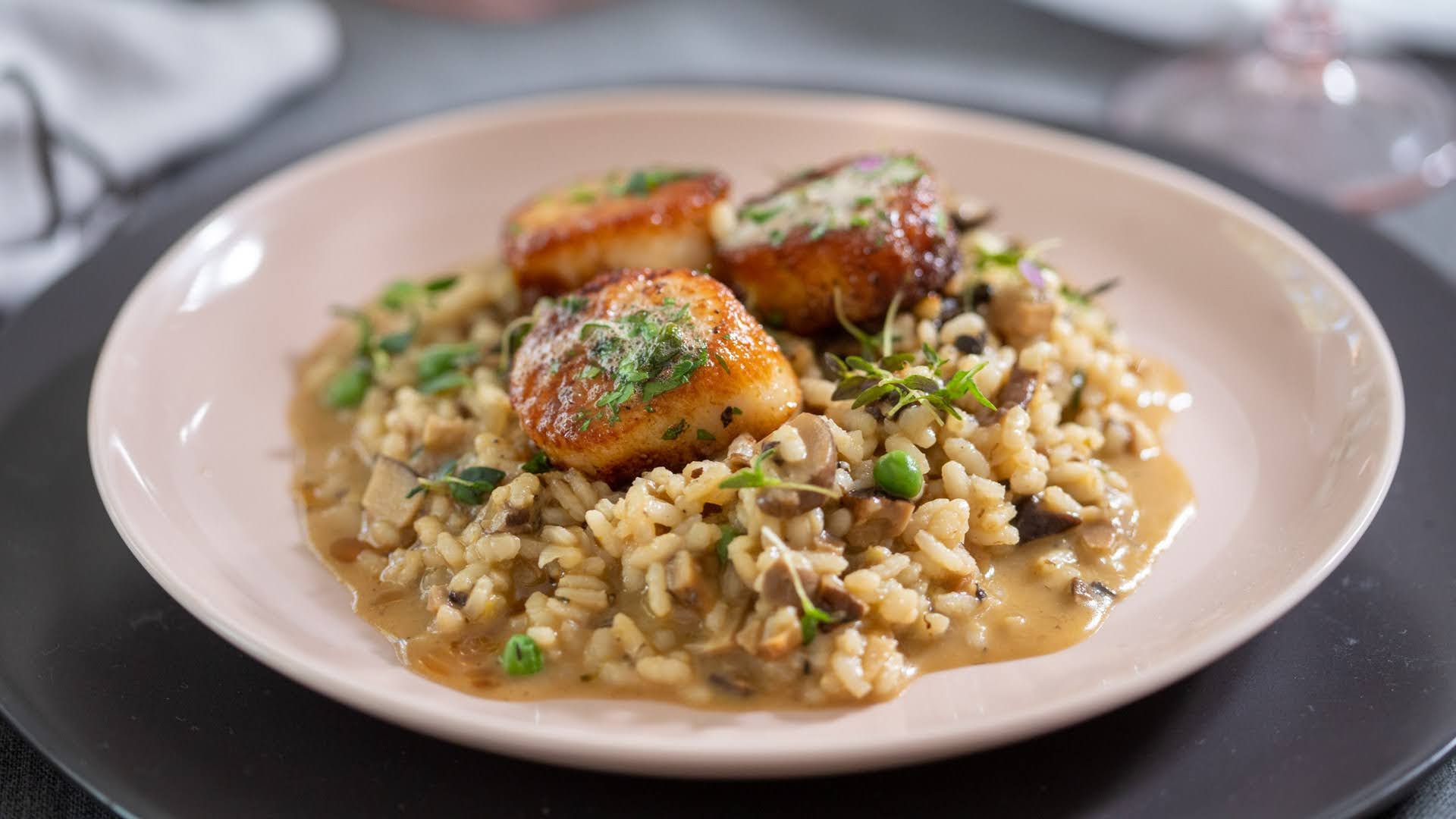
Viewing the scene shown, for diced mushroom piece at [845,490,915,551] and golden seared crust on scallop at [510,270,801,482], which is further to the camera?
golden seared crust on scallop at [510,270,801,482]

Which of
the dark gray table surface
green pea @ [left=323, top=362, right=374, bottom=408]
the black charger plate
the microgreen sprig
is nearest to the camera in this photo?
the black charger plate

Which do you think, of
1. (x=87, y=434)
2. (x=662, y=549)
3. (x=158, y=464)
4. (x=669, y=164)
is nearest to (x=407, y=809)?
(x=662, y=549)

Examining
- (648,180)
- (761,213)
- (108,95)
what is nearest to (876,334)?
(761,213)

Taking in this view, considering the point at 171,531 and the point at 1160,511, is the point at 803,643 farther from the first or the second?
the point at 171,531

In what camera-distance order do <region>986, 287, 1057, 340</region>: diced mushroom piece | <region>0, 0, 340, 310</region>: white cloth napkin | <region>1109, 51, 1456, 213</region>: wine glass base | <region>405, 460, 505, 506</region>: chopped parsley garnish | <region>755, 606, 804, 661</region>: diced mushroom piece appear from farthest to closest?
<region>1109, 51, 1456, 213</region>: wine glass base → <region>0, 0, 340, 310</region>: white cloth napkin → <region>986, 287, 1057, 340</region>: diced mushroom piece → <region>405, 460, 505, 506</region>: chopped parsley garnish → <region>755, 606, 804, 661</region>: diced mushroom piece

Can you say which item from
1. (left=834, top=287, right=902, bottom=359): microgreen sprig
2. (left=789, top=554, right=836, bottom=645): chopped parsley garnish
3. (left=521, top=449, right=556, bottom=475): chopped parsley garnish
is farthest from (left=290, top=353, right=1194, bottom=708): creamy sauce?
(left=834, top=287, right=902, bottom=359): microgreen sprig

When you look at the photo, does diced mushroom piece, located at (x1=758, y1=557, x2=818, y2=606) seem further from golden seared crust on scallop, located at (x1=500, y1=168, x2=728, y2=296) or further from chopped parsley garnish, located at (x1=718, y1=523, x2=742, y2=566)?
golden seared crust on scallop, located at (x1=500, y1=168, x2=728, y2=296)
